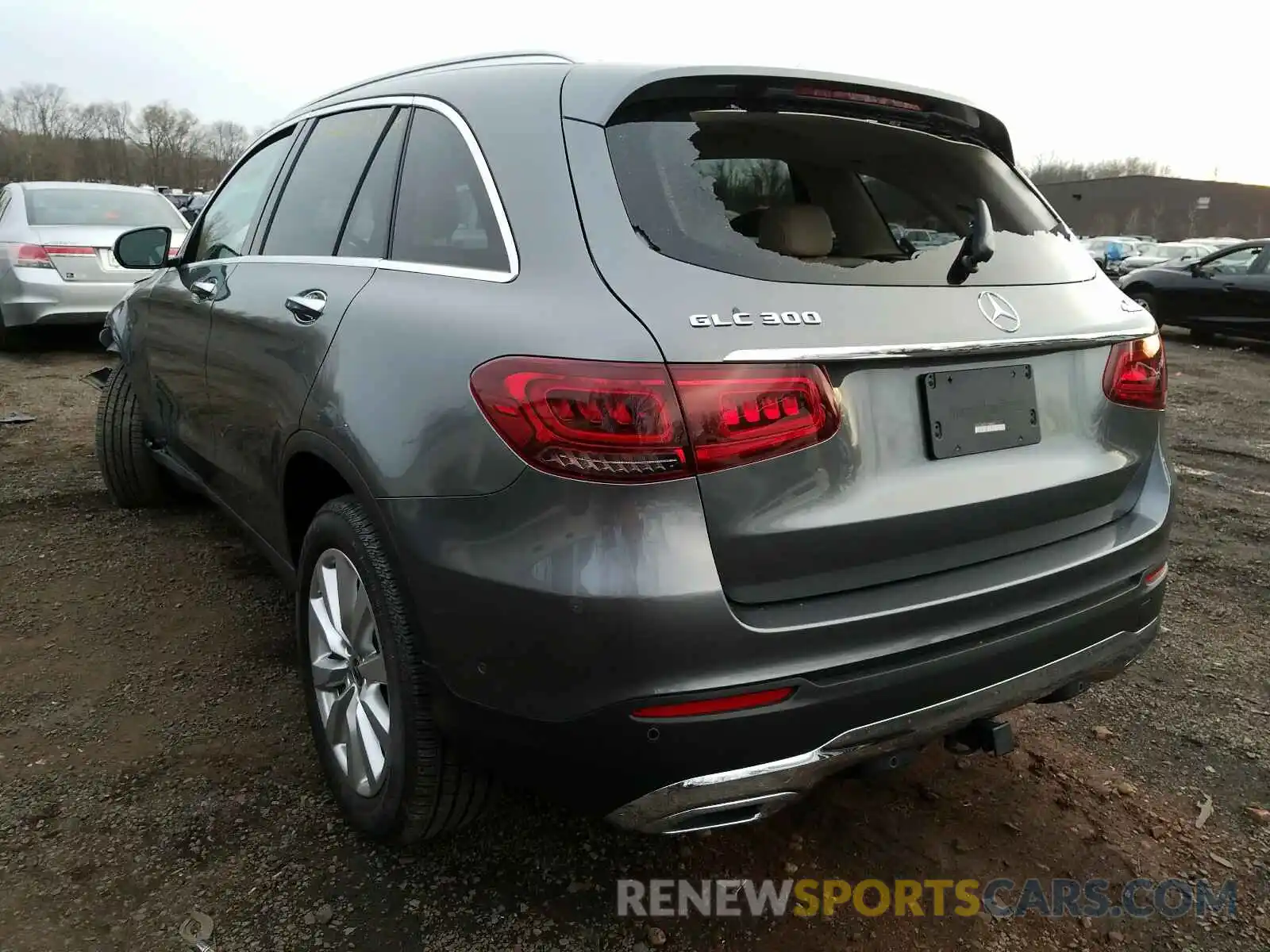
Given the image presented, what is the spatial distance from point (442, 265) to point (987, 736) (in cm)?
150

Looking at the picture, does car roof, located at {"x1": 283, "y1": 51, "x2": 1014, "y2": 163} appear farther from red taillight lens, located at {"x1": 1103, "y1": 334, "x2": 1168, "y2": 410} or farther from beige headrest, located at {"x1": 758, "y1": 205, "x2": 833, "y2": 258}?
red taillight lens, located at {"x1": 1103, "y1": 334, "x2": 1168, "y2": 410}

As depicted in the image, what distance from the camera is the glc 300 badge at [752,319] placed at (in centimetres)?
152

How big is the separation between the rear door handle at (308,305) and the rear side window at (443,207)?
0.79 feet

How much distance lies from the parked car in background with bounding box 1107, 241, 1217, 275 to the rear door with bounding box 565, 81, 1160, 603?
21.6 meters

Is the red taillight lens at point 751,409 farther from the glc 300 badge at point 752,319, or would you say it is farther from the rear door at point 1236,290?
the rear door at point 1236,290

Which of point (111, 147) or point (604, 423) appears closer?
point (604, 423)

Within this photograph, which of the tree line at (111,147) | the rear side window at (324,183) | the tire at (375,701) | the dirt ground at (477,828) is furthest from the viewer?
the tree line at (111,147)

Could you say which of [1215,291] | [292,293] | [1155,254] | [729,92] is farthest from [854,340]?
[1155,254]

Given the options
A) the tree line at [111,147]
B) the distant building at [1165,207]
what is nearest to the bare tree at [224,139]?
the tree line at [111,147]

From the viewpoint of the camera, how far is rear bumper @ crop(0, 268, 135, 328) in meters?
7.90

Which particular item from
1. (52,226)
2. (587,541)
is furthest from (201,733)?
(52,226)

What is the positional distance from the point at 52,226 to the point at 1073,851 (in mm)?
9040

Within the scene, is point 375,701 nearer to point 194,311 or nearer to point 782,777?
point 782,777

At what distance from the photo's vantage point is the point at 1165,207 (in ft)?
231
